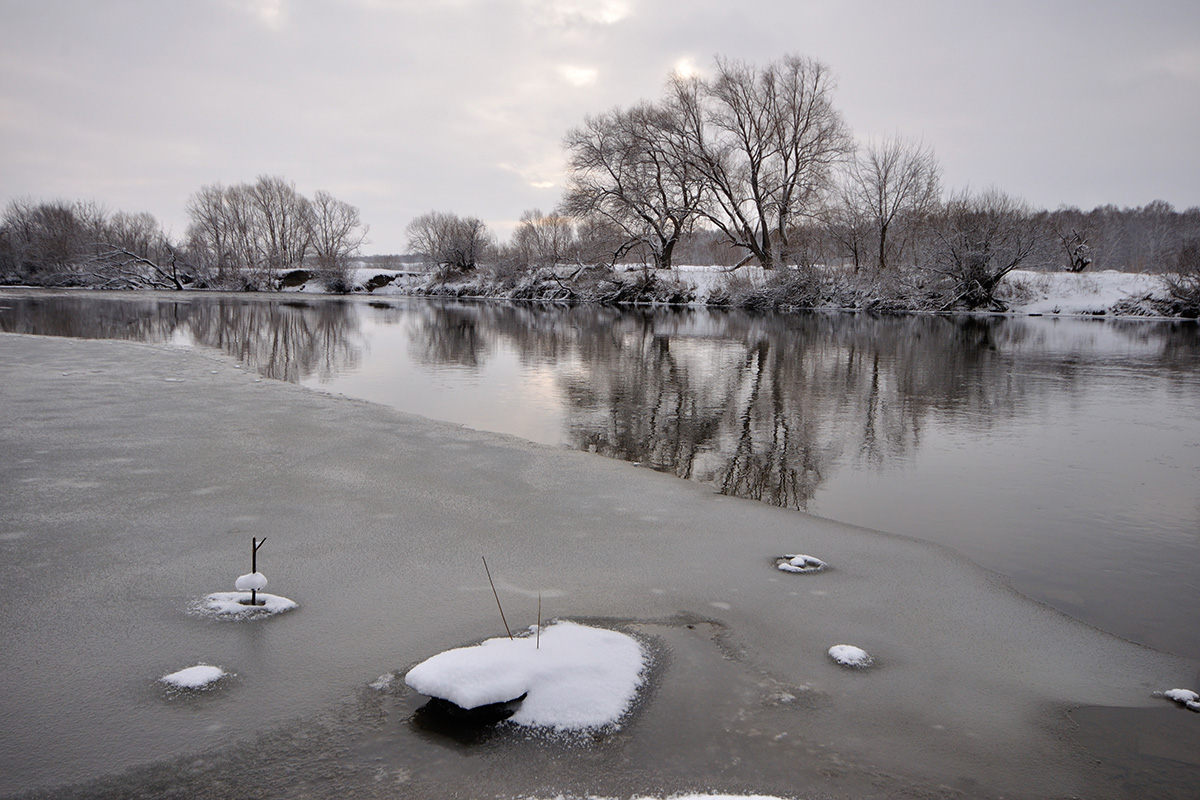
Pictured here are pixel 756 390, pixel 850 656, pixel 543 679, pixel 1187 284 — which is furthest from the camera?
pixel 1187 284

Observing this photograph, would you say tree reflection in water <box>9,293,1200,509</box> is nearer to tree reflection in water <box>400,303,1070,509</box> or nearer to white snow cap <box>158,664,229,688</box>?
tree reflection in water <box>400,303,1070,509</box>

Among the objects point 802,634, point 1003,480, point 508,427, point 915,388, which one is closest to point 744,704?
point 802,634

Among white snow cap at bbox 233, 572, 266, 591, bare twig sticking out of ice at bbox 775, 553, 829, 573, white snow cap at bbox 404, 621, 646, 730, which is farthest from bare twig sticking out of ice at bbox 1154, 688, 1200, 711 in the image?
white snow cap at bbox 233, 572, 266, 591

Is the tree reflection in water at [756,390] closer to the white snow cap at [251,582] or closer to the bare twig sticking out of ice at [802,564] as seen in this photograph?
the bare twig sticking out of ice at [802,564]

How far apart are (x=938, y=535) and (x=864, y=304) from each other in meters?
Answer: 34.1

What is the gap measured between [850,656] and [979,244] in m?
35.6

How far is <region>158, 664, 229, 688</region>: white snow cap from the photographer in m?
2.72

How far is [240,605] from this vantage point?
333 cm

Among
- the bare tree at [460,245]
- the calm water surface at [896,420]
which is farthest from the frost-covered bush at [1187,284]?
the bare tree at [460,245]

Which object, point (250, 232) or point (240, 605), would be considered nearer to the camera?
point (240, 605)

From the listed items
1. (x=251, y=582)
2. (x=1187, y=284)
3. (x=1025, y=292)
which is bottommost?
(x=251, y=582)

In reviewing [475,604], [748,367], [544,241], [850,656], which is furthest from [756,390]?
[544,241]

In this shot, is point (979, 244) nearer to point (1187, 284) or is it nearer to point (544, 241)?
point (1187, 284)

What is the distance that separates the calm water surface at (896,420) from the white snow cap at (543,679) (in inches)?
104
